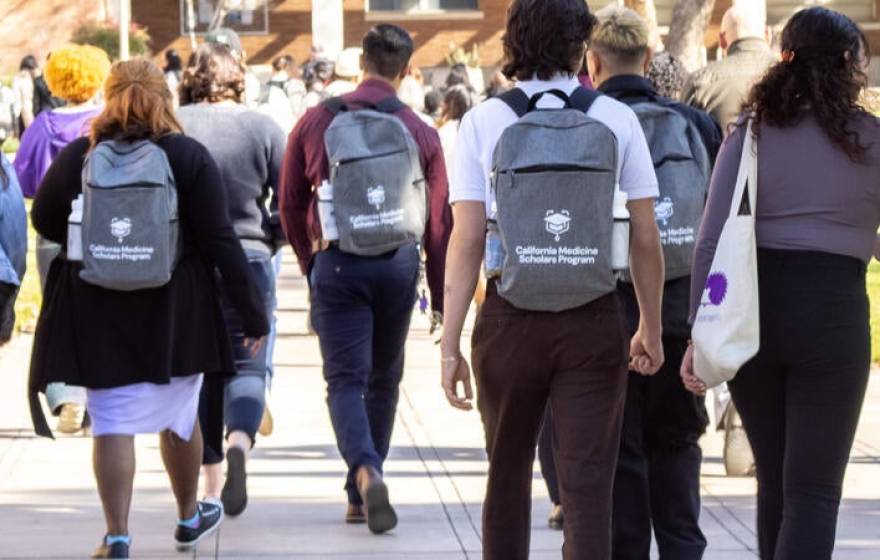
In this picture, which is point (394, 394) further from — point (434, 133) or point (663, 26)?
point (663, 26)

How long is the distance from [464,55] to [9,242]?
37883mm

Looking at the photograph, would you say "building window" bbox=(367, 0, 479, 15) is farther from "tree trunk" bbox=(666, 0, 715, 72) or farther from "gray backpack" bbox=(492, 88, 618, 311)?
"gray backpack" bbox=(492, 88, 618, 311)

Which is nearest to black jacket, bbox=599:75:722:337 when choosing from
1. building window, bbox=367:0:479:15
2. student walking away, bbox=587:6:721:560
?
student walking away, bbox=587:6:721:560

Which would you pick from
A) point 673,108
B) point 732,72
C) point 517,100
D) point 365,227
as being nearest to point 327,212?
point 365,227

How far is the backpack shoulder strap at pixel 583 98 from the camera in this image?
5.16m

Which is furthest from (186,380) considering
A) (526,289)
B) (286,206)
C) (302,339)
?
(302,339)

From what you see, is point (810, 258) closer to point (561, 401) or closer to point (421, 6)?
point (561, 401)

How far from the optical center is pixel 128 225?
645cm

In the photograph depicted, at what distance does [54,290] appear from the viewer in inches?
263

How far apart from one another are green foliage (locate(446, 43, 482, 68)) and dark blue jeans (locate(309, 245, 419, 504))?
109 feet

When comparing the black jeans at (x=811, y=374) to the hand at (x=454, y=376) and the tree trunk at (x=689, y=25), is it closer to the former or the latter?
the hand at (x=454, y=376)

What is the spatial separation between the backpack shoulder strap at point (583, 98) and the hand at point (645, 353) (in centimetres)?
66

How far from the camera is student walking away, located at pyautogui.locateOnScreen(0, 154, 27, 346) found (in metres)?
6.79

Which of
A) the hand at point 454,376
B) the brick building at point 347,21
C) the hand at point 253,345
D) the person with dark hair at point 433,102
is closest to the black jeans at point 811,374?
the hand at point 454,376
